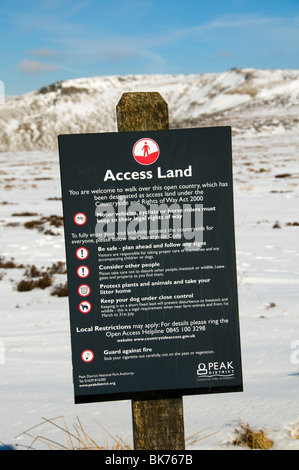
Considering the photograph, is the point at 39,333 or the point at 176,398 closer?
the point at 176,398

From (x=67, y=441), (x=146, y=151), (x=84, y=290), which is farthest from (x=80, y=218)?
(x=67, y=441)

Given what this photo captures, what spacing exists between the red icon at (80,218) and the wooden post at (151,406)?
1.76 ft

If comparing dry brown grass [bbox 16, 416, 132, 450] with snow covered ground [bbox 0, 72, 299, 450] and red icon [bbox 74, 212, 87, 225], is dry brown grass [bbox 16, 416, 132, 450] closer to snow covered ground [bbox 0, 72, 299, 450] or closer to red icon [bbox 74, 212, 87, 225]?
snow covered ground [bbox 0, 72, 299, 450]

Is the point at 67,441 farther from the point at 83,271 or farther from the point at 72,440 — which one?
the point at 83,271

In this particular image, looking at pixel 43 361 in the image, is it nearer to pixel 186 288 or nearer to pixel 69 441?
pixel 69 441

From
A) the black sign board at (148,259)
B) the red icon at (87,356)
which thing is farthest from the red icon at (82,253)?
the red icon at (87,356)

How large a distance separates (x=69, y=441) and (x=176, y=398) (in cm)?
128

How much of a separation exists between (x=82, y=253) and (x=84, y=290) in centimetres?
21

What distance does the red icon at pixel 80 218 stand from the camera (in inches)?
103

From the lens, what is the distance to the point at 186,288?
264cm

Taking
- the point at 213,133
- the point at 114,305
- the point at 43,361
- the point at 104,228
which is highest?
the point at 213,133

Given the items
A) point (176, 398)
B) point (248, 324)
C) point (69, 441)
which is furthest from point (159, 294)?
point (248, 324)

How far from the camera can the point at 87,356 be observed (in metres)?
2.65

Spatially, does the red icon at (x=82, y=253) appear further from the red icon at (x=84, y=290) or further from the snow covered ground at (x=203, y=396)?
the snow covered ground at (x=203, y=396)
